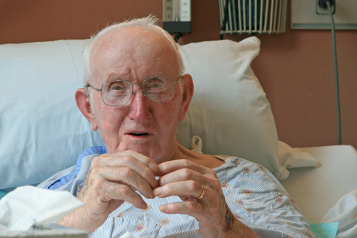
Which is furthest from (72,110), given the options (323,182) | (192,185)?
(323,182)

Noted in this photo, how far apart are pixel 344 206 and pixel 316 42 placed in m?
1.01

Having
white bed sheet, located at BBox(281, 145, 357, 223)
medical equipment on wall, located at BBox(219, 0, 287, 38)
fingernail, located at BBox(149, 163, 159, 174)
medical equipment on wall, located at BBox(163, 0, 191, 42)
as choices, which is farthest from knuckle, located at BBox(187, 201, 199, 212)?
medical equipment on wall, located at BBox(219, 0, 287, 38)

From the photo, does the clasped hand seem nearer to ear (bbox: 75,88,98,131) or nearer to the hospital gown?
the hospital gown

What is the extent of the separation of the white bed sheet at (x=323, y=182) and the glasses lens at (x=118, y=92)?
89cm

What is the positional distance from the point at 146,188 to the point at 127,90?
0.37 metres

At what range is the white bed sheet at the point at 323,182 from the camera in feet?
4.63

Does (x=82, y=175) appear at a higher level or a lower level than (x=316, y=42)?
lower

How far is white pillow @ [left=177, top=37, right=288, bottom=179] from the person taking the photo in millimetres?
1420

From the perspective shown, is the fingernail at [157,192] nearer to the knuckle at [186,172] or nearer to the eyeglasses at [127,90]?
the knuckle at [186,172]

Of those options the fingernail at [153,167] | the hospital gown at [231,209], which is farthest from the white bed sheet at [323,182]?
the fingernail at [153,167]

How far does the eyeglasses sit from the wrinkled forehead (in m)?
0.03

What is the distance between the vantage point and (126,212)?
39.5 inches

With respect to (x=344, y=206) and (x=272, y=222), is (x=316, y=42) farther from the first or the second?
(x=272, y=222)

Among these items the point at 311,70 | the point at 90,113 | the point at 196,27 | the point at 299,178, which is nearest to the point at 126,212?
the point at 90,113
